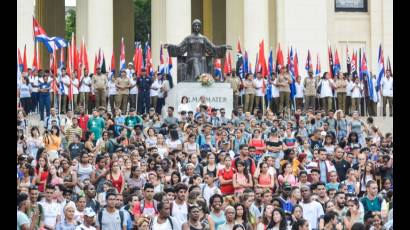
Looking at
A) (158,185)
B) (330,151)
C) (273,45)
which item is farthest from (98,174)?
(273,45)

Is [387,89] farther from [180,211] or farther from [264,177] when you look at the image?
[180,211]

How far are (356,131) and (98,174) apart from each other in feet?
37.9

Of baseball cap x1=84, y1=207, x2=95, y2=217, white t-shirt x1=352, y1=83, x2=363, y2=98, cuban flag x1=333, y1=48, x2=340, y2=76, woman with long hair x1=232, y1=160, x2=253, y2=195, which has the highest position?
cuban flag x1=333, y1=48, x2=340, y2=76

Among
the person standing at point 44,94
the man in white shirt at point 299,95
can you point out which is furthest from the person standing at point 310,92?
the person standing at point 44,94

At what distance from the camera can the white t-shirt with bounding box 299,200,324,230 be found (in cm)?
2033

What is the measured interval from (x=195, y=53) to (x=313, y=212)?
20786 mm

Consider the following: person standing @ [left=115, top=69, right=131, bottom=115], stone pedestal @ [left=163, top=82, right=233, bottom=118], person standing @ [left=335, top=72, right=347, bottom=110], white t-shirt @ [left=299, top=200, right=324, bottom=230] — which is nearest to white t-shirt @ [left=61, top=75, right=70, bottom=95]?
person standing @ [left=115, top=69, right=131, bottom=115]

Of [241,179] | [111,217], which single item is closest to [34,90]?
[241,179]

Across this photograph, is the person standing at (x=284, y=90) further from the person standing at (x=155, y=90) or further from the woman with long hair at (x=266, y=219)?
the woman with long hair at (x=266, y=219)

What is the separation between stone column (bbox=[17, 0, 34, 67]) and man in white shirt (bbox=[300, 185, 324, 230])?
27353 millimetres

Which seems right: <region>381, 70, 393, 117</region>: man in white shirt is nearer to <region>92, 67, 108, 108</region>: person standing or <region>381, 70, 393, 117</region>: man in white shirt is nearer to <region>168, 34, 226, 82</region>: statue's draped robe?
<region>168, 34, 226, 82</region>: statue's draped robe

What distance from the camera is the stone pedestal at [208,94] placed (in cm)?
3941

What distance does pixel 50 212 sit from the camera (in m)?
19.7

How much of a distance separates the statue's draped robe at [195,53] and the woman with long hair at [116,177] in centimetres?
1785
